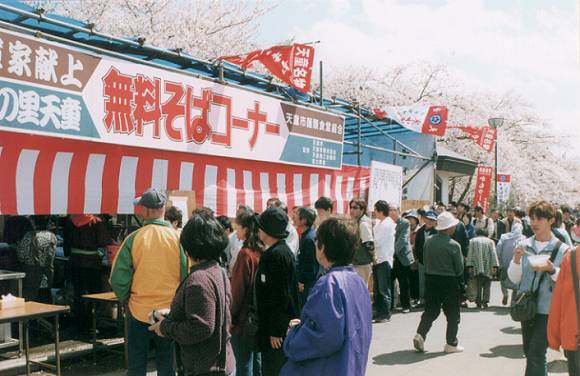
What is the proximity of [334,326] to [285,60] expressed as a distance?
6.35m

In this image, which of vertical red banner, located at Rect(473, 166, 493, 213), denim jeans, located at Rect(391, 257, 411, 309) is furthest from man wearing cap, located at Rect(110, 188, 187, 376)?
vertical red banner, located at Rect(473, 166, 493, 213)

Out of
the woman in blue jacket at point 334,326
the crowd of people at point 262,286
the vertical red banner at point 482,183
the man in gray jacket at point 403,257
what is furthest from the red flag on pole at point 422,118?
the woman in blue jacket at point 334,326

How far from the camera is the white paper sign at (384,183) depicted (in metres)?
10.9

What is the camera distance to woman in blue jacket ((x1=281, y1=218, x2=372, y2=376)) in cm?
261

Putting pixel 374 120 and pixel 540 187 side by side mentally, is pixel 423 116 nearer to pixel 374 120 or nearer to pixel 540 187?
pixel 374 120

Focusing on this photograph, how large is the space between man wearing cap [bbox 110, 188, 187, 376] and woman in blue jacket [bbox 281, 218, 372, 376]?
1762 mm

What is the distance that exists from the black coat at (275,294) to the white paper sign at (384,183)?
275 inches

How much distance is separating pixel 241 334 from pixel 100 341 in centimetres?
315

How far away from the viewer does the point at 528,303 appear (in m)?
4.38

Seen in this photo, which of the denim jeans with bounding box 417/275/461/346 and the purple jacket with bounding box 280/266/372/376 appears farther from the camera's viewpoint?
the denim jeans with bounding box 417/275/461/346

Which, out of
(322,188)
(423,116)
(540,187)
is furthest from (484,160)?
(322,188)

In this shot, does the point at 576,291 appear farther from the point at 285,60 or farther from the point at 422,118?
the point at 422,118

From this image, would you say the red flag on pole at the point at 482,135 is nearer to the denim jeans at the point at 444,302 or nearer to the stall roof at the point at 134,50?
the stall roof at the point at 134,50

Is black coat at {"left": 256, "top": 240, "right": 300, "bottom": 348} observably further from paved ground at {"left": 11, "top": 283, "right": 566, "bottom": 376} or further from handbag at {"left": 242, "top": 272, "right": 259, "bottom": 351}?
paved ground at {"left": 11, "top": 283, "right": 566, "bottom": 376}
